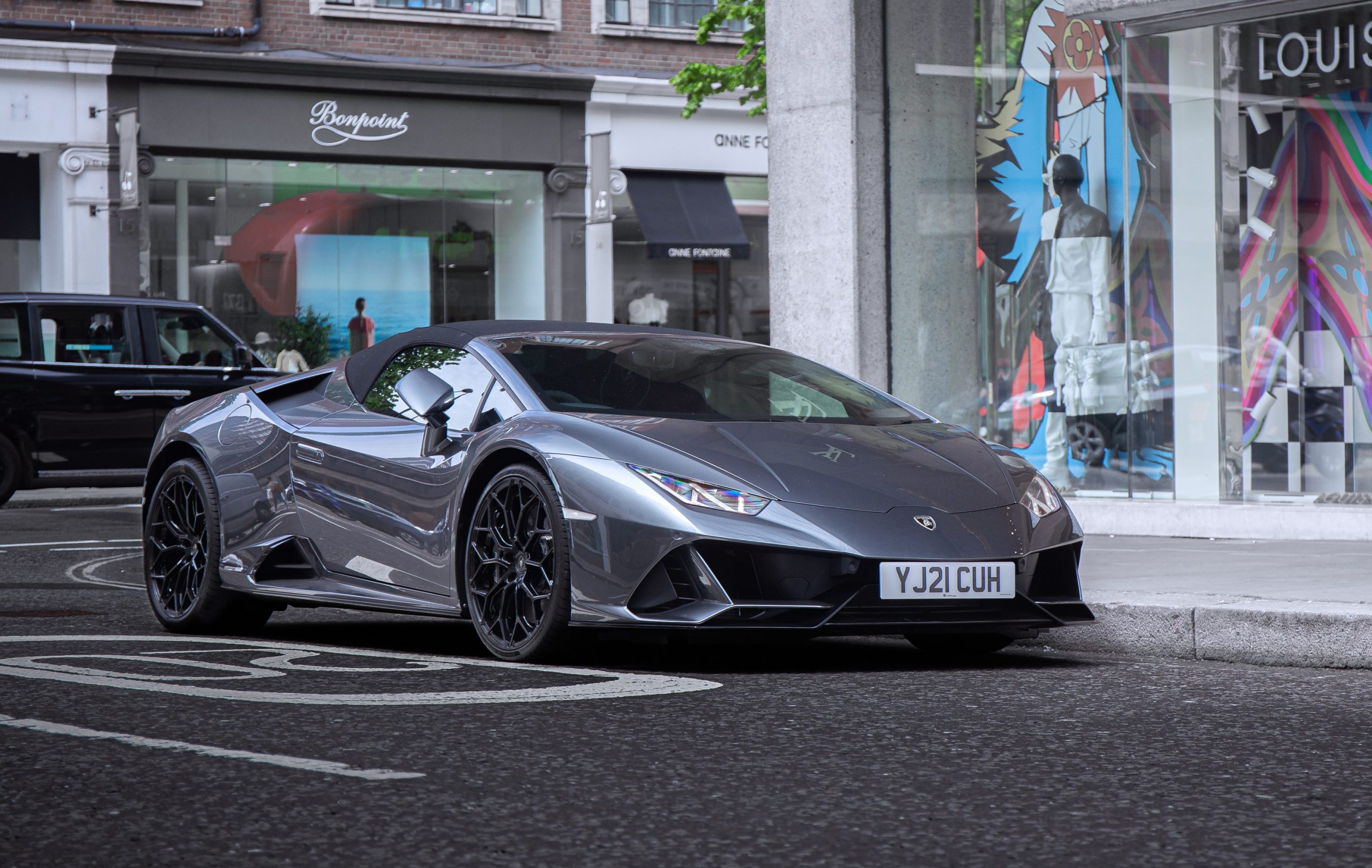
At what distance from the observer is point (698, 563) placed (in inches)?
215

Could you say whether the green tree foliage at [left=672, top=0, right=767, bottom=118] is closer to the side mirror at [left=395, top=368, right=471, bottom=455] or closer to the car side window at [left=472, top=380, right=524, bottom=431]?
the side mirror at [left=395, top=368, right=471, bottom=455]

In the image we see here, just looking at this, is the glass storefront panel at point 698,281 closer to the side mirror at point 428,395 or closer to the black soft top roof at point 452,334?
the black soft top roof at point 452,334

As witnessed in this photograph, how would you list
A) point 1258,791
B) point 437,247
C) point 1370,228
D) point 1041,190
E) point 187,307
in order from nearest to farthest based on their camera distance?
point 1258,791 < point 1370,228 < point 1041,190 < point 187,307 < point 437,247

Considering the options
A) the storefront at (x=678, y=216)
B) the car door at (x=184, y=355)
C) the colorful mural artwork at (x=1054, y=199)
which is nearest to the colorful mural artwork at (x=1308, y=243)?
the colorful mural artwork at (x=1054, y=199)

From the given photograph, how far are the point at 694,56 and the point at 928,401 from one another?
52.5ft

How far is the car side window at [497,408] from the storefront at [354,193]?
1723 centimetres

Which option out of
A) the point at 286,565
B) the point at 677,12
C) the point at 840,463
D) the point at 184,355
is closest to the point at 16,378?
the point at 184,355

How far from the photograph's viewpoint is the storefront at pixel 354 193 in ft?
78.3

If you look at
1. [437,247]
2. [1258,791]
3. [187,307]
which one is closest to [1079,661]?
[1258,791]

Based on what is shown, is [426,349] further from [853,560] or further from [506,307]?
[506,307]

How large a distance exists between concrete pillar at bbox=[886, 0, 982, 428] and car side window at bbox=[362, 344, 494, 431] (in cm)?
545

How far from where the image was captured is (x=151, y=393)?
17.0m

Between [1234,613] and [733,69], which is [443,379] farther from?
[733,69]

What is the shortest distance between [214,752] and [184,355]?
13.5 metres
